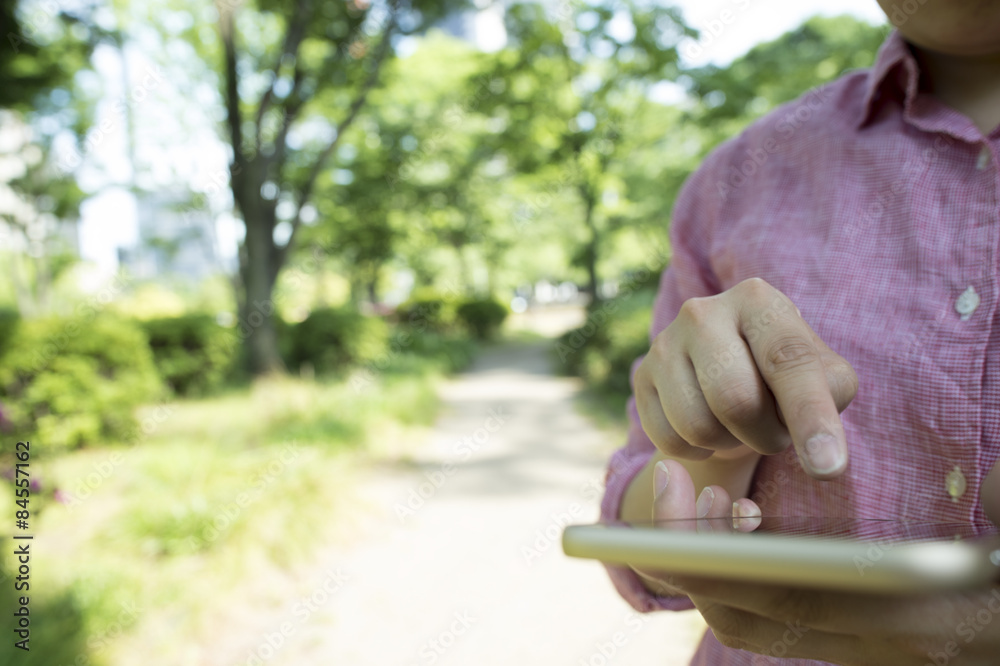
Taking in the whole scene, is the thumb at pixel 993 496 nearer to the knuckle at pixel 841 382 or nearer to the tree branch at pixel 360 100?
the knuckle at pixel 841 382

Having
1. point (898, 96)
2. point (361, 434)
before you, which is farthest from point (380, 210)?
point (898, 96)

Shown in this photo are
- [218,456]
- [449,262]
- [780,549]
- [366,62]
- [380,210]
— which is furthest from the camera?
[449,262]

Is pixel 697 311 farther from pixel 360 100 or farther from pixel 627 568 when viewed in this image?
pixel 360 100

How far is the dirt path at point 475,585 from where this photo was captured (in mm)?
3422

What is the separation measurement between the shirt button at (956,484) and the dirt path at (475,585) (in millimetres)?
2962

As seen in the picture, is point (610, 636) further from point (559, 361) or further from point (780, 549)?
point (559, 361)

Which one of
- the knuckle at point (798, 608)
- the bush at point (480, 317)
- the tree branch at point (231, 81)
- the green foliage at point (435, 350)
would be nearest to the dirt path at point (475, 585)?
the knuckle at point (798, 608)

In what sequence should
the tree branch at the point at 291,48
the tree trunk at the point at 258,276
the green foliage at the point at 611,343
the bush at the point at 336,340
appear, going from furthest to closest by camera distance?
1. the bush at the point at 336,340
2. the tree trunk at the point at 258,276
3. the green foliage at the point at 611,343
4. the tree branch at the point at 291,48

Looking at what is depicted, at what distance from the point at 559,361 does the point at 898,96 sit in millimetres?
12372

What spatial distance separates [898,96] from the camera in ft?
3.32

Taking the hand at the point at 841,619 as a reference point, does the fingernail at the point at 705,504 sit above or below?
above

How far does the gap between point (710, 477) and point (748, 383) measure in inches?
13.2

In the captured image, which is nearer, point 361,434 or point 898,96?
point 898,96

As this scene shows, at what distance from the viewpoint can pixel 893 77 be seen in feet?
3.27
